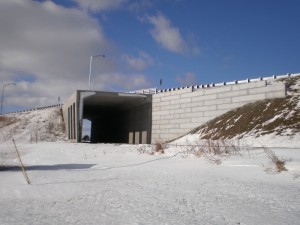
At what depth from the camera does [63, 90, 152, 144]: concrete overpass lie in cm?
4225

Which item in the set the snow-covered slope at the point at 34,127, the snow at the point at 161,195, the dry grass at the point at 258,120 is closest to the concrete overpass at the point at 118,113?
the snow-covered slope at the point at 34,127

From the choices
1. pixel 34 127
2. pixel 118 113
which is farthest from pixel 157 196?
pixel 118 113

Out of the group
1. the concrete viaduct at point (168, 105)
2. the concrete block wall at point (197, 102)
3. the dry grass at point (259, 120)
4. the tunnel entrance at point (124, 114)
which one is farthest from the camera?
the tunnel entrance at point (124, 114)

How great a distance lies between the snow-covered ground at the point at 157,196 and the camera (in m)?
5.21

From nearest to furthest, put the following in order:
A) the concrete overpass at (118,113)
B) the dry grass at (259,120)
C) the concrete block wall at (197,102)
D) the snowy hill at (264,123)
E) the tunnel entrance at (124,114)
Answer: the snowy hill at (264,123) → the dry grass at (259,120) → the concrete block wall at (197,102) → the concrete overpass at (118,113) → the tunnel entrance at (124,114)

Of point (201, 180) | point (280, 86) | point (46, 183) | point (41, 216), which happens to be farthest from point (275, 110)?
point (41, 216)

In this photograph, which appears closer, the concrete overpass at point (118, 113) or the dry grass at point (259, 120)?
the dry grass at point (259, 120)

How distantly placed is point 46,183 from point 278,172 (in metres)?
6.70

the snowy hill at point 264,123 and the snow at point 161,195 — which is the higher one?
the snowy hill at point 264,123

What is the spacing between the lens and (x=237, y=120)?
30750 millimetres

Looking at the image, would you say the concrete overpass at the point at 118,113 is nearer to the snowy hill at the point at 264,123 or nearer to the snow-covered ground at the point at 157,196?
the snowy hill at the point at 264,123

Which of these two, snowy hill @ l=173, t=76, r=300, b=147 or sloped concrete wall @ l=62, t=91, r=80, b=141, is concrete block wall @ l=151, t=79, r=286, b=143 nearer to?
snowy hill @ l=173, t=76, r=300, b=147

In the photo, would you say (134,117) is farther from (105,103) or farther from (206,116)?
(206,116)

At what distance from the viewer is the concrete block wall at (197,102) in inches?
1277
